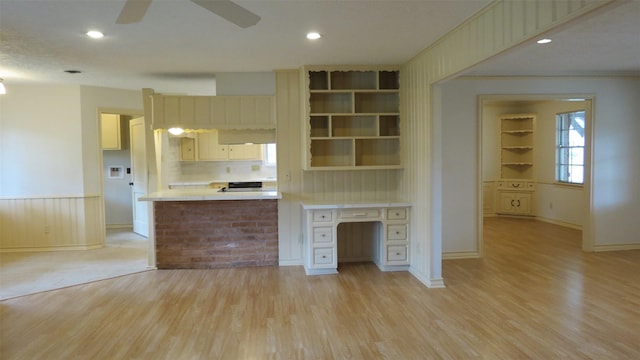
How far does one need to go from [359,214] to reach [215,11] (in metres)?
2.84

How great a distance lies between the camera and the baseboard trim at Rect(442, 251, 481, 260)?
5570 millimetres

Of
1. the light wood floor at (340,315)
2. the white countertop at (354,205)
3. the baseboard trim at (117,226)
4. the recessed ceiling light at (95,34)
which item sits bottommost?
the light wood floor at (340,315)

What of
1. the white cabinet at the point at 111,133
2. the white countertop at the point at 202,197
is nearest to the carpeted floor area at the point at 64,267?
the white countertop at the point at 202,197

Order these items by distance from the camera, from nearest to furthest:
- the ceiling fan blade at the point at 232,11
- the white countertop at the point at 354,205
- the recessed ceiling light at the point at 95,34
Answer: the ceiling fan blade at the point at 232,11
the recessed ceiling light at the point at 95,34
the white countertop at the point at 354,205

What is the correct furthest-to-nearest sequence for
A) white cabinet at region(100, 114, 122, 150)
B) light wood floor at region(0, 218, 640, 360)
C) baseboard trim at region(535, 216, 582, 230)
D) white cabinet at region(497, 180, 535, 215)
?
white cabinet at region(497, 180, 535, 215) → white cabinet at region(100, 114, 122, 150) → baseboard trim at region(535, 216, 582, 230) → light wood floor at region(0, 218, 640, 360)

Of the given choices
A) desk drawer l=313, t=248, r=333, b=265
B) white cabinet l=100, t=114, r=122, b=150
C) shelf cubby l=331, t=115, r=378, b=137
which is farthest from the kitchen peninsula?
white cabinet l=100, t=114, r=122, b=150

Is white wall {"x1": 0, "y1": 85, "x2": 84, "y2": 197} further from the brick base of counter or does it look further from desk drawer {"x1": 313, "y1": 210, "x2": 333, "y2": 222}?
desk drawer {"x1": 313, "y1": 210, "x2": 333, "y2": 222}

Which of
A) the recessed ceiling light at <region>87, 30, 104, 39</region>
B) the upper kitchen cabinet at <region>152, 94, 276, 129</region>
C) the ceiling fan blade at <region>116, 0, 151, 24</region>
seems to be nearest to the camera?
the ceiling fan blade at <region>116, 0, 151, 24</region>

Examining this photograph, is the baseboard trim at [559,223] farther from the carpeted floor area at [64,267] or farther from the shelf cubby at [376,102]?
the carpeted floor area at [64,267]

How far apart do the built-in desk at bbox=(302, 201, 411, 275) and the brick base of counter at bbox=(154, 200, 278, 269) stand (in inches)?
35.3

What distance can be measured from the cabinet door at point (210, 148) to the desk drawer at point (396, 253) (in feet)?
13.3

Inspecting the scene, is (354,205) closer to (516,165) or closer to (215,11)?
(215,11)

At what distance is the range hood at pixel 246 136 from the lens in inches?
214

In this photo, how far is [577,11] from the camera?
218cm
